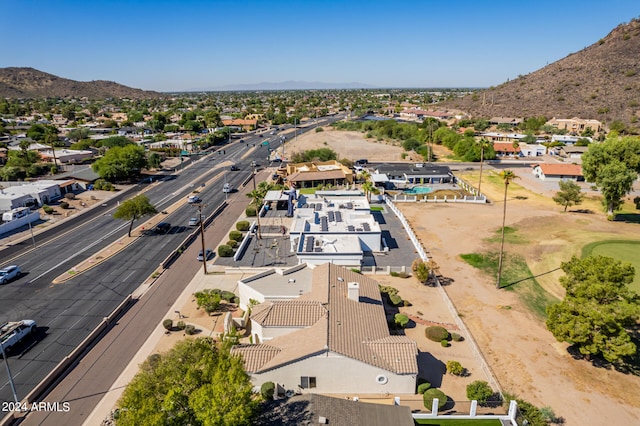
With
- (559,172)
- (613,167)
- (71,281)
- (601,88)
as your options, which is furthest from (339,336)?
(601,88)

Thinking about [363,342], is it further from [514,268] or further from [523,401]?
[514,268]

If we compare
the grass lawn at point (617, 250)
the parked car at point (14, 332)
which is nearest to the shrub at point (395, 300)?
the grass lawn at point (617, 250)

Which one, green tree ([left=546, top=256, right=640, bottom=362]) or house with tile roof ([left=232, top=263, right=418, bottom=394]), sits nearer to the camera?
house with tile roof ([left=232, top=263, right=418, bottom=394])

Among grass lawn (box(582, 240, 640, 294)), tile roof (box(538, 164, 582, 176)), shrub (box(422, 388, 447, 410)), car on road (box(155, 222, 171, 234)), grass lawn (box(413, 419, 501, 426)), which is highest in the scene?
tile roof (box(538, 164, 582, 176))

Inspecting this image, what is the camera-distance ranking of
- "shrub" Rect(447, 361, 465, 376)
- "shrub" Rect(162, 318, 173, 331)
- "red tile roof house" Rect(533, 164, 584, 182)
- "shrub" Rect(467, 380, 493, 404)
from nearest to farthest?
1. "shrub" Rect(467, 380, 493, 404)
2. "shrub" Rect(447, 361, 465, 376)
3. "shrub" Rect(162, 318, 173, 331)
4. "red tile roof house" Rect(533, 164, 584, 182)

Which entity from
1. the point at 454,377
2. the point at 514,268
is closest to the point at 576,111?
the point at 514,268

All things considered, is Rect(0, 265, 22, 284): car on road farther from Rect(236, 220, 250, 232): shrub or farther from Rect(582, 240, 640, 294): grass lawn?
Rect(582, 240, 640, 294): grass lawn

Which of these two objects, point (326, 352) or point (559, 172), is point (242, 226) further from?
point (559, 172)

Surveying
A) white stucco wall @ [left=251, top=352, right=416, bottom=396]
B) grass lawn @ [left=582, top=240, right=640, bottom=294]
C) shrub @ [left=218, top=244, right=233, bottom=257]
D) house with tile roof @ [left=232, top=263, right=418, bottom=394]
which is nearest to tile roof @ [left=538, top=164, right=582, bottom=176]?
grass lawn @ [left=582, top=240, right=640, bottom=294]
